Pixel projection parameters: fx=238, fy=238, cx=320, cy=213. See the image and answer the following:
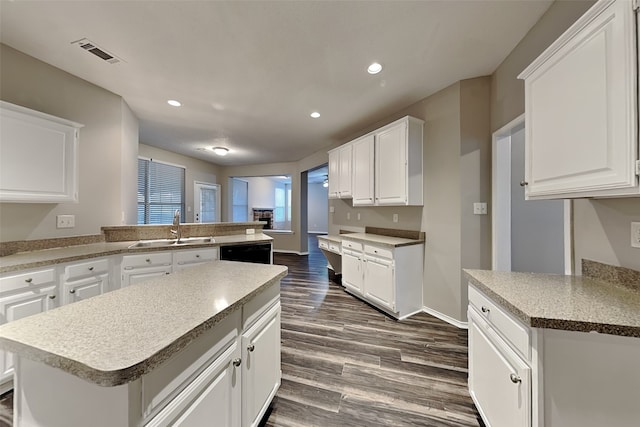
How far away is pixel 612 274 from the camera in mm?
1252

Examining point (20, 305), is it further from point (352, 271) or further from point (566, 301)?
point (566, 301)

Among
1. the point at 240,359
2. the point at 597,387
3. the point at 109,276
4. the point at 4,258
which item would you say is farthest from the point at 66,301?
the point at 597,387

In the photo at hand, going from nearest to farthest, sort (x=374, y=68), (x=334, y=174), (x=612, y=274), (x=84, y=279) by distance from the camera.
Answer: (x=612, y=274)
(x=84, y=279)
(x=374, y=68)
(x=334, y=174)

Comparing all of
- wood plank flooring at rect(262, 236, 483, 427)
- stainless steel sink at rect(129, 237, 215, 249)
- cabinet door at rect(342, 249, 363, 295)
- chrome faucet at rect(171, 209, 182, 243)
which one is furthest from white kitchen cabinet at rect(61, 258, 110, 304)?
cabinet door at rect(342, 249, 363, 295)

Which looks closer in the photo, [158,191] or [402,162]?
[402,162]

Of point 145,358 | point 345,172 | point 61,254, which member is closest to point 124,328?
point 145,358

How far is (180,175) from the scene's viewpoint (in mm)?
6012

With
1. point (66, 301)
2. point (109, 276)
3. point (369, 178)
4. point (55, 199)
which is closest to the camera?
point (66, 301)

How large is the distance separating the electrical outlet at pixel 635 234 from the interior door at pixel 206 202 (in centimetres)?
697

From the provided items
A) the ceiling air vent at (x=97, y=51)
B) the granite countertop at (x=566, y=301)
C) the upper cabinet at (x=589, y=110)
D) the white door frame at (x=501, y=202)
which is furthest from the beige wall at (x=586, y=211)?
the ceiling air vent at (x=97, y=51)

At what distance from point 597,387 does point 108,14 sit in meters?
3.43

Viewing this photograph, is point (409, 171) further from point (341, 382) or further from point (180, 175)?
point (180, 175)

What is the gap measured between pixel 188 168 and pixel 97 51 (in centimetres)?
427

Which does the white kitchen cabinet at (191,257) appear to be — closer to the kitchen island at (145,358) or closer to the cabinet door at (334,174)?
the kitchen island at (145,358)
